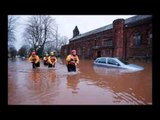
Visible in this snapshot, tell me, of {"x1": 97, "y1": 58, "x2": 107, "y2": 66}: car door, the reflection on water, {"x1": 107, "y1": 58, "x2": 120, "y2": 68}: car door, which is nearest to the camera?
the reflection on water

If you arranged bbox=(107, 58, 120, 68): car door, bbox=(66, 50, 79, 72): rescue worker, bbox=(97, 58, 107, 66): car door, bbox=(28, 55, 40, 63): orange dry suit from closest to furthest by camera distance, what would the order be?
1. bbox=(66, 50, 79, 72): rescue worker
2. bbox=(107, 58, 120, 68): car door
3. bbox=(28, 55, 40, 63): orange dry suit
4. bbox=(97, 58, 107, 66): car door

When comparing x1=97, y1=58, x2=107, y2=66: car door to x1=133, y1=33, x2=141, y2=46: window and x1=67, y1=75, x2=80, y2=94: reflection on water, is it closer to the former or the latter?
x1=67, y1=75, x2=80, y2=94: reflection on water

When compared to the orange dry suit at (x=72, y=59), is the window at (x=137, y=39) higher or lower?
higher

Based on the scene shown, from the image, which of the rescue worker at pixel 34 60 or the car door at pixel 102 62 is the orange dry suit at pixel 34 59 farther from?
the car door at pixel 102 62

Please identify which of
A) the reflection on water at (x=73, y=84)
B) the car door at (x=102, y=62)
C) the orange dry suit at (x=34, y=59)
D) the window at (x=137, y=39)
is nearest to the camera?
the reflection on water at (x=73, y=84)

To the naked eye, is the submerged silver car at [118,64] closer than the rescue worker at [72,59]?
No

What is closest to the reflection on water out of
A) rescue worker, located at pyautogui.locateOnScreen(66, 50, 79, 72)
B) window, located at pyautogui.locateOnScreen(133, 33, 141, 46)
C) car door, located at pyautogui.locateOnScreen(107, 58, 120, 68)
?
rescue worker, located at pyautogui.locateOnScreen(66, 50, 79, 72)

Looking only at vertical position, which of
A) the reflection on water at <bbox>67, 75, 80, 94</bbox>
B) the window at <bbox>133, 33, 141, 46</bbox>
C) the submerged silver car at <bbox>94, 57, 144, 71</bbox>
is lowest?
the reflection on water at <bbox>67, 75, 80, 94</bbox>

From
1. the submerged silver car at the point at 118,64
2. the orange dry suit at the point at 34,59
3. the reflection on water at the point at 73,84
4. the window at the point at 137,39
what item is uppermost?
the window at the point at 137,39

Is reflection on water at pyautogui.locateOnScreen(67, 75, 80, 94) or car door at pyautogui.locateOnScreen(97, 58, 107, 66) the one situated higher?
car door at pyautogui.locateOnScreen(97, 58, 107, 66)

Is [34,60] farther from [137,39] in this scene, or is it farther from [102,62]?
[137,39]

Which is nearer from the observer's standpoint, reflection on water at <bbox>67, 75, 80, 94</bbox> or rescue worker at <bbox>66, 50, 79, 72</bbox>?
reflection on water at <bbox>67, 75, 80, 94</bbox>

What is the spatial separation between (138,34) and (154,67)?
10.00 meters

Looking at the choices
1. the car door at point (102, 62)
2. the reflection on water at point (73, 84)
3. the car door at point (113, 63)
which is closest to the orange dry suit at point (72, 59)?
the reflection on water at point (73, 84)
